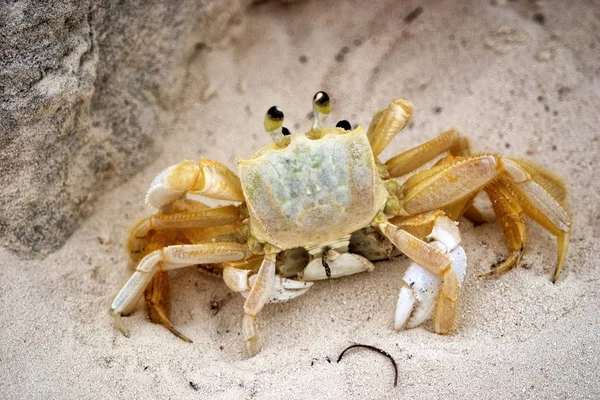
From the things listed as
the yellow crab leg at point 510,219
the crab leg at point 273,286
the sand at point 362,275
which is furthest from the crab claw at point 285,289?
the yellow crab leg at point 510,219

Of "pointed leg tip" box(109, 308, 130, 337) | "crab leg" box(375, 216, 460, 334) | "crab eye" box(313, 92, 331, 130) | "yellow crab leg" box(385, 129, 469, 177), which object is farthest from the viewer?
"yellow crab leg" box(385, 129, 469, 177)

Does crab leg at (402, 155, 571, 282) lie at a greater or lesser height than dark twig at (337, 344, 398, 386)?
greater

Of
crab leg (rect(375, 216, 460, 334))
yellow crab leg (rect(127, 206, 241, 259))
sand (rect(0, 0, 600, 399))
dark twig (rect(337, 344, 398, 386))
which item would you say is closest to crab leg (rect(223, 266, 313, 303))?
sand (rect(0, 0, 600, 399))

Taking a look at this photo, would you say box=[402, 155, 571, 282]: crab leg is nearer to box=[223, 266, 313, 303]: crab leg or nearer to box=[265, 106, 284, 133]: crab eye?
box=[223, 266, 313, 303]: crab leg

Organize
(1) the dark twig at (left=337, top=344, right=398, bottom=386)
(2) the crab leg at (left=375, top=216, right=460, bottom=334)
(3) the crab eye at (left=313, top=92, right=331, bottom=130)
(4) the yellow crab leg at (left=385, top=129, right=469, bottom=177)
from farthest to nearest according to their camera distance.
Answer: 1. (4) the yellow crab leg at (left=385, top=129, right=469, bottom=177)
2. (3) the crab eye at (left=313, top=92, right=331, bottom=130)
3. (2) the crab leg at (left=375, top=216, right=460, bottom=334)
4. (1) the dark twig at (left=337, top=344, right=398, bottom=386)

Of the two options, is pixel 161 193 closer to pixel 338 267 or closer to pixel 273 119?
pixel 273 119

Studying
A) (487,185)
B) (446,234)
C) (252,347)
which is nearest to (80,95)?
(252,347)

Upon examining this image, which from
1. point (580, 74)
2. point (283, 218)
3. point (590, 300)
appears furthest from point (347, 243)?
point (580, 74)

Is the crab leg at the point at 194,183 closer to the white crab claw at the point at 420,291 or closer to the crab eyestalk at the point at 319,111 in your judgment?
the crab eyestalk at the point at 319,111

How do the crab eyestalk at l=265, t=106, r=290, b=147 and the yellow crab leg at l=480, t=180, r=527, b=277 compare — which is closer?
the crab eyestalk at l=265, t=106, r=290, b=147
